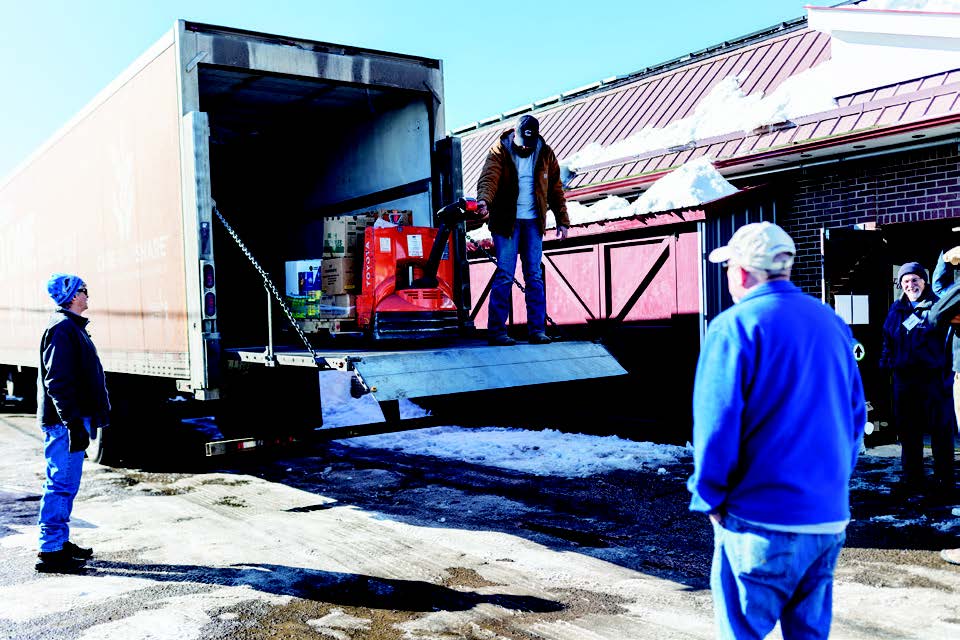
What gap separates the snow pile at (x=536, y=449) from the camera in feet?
28.1

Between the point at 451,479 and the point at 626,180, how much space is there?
540 centimetres

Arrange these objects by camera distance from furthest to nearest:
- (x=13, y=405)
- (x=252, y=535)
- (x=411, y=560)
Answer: (x=13, y=405) → (x=252, y=535) → (x=411, y=560)

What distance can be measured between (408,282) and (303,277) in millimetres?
1326

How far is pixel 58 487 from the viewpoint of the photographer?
5.51 meters

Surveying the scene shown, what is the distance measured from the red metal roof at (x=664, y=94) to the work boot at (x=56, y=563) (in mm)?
8562

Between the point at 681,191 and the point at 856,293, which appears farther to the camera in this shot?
the point at 681,191

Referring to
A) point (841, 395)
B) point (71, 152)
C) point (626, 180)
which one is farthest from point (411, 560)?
point (626, 180)

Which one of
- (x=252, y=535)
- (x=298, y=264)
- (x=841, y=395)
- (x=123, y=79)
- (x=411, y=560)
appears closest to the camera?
(x=841, y=395)

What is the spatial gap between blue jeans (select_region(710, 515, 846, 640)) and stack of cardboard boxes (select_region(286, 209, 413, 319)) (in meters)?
5.69

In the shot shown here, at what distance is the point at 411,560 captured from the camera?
213 inches

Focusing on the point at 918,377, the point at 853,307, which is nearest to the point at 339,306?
the point at 918,377

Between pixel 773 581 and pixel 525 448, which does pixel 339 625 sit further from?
pixel 525 448

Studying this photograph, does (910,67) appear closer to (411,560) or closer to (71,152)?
(411,560)

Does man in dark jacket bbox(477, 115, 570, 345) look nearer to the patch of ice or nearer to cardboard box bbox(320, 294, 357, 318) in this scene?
cardboard box bbox(320, 294, 357, 318)
